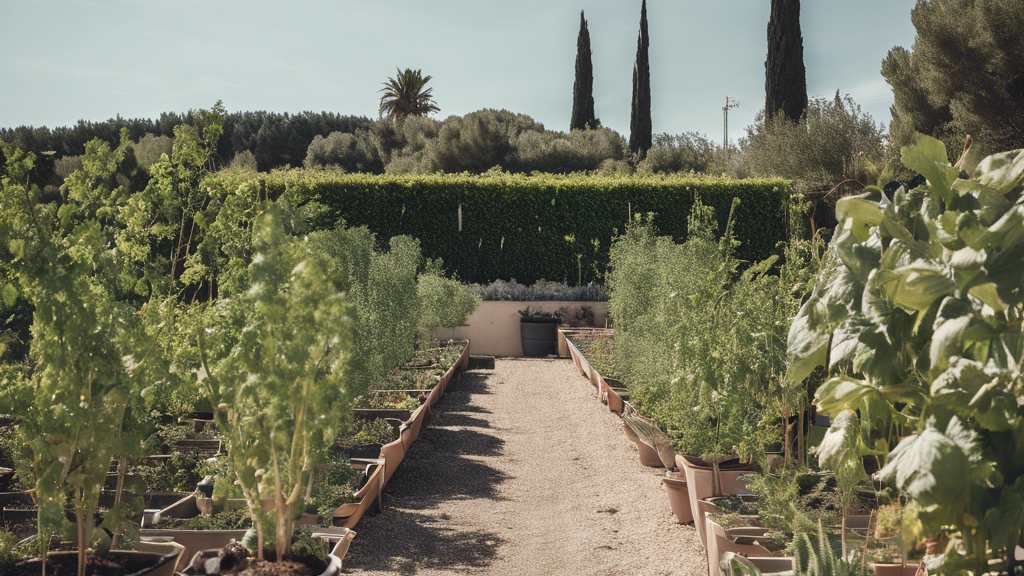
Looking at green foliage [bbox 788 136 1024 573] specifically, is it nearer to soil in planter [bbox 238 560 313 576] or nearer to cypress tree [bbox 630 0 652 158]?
soil in planter [bbox 238 560 313 576]

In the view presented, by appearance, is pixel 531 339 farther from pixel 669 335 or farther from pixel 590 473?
pixel 669 335

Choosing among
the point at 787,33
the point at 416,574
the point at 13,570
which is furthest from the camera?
the point at 787,33

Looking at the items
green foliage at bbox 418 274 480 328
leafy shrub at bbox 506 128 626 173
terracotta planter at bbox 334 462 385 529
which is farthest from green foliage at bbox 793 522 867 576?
leafy shrub at bbox 506 128 626 173

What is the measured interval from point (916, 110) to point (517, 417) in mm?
11167

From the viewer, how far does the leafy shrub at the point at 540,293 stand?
11.7 metres

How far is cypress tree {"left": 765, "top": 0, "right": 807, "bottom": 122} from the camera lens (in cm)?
1575

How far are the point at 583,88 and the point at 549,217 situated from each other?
10.3 m

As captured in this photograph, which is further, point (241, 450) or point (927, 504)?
point (241, 450)

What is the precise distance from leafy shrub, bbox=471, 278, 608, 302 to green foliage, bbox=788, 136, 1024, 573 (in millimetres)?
10210

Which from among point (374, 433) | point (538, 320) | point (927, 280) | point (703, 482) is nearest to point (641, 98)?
point (538, 320)

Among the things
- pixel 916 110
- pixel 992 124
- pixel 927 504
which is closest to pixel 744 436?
pixel 927 504

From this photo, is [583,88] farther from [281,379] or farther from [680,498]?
[281,379]

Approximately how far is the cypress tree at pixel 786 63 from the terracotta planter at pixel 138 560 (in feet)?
52.6

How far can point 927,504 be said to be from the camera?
0.97 meters
